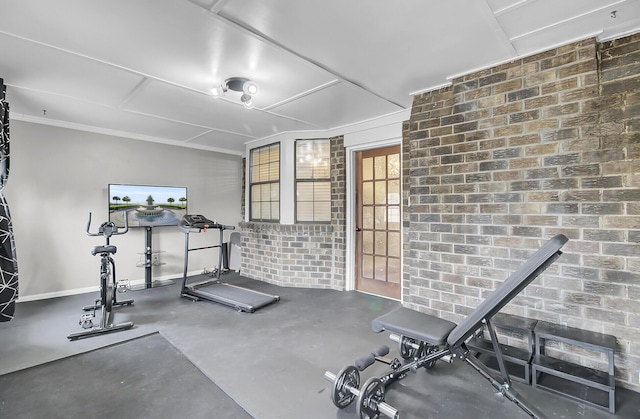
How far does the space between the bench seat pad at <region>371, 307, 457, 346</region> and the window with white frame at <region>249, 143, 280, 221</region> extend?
141 inches

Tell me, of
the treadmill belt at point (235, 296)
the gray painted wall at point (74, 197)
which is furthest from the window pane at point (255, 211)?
the treadmill belt at point (235, 296)

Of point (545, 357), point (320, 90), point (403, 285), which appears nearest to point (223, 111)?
point (320, 90)

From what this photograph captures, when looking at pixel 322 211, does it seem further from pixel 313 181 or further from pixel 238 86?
pixel 238 86

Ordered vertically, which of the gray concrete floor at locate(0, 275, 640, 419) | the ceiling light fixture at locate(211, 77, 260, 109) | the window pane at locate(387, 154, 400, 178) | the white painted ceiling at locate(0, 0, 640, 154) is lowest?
the gray concrete floor at locate(0, 275, 640, 419)

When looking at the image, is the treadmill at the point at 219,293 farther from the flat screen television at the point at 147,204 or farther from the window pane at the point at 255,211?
the window pane at the point at 255,211

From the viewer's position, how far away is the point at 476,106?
2.93 metres

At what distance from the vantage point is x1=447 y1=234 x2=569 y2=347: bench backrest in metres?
1.64

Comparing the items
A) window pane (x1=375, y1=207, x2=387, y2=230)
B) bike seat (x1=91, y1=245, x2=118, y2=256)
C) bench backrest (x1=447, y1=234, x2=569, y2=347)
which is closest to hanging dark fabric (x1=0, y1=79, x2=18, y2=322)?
bike seat (x1=91, y1=245, x2=118, y2=256)

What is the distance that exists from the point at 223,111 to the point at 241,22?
2126mm

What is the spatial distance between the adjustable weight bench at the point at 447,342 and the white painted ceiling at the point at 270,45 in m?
1.70

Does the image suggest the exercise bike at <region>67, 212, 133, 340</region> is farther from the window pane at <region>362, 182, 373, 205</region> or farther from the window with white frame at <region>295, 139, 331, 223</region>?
the window pane at <region>362, 182, 373, 205</region>

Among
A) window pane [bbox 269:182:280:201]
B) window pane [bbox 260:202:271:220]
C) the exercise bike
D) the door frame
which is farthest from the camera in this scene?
window pane [bbox 260:202:271:220]

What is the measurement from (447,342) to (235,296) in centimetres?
322

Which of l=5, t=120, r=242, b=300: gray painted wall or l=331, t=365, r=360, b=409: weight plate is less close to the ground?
l=5, t=120, r=242, b=300: gray painted wall
